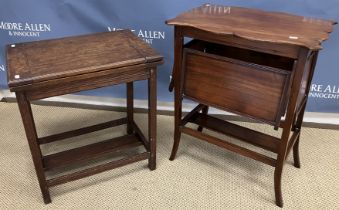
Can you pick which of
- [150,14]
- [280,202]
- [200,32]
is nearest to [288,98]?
[200,32]

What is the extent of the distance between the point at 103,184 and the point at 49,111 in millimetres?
840

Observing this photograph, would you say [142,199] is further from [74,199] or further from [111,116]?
[111,116]

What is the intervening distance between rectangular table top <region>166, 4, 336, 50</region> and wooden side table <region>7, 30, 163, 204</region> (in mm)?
240

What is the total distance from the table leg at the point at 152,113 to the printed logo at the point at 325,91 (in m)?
0.98

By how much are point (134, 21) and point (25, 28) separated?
0.68m

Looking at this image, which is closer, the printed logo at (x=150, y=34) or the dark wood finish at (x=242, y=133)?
the dark wood finish at (x=242, y=133)

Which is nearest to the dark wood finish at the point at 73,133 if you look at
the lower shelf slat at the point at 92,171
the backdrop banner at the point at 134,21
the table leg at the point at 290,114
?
the lower shelf slat at the point at 92,171

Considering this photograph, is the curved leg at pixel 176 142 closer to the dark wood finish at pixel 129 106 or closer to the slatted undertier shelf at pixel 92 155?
the slatted undertier shelf at pixel 92 155

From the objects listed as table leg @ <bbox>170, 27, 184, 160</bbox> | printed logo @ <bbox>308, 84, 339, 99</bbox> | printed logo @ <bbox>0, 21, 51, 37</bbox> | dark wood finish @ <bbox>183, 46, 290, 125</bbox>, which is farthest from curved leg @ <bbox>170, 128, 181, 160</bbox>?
printed logo @ <bbox>0, 21, 51, 37</bbox>

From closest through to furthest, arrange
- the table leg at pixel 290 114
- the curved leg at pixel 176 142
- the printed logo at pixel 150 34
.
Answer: the table leg at pixel 290 114 < the curved leg at pixel 176 142 < the printed logo at pixel 150 34

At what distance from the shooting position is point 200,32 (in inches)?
52.1

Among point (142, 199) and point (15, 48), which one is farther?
point (142, 199)

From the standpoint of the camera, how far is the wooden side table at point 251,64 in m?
1.20

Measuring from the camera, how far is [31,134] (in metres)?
1.32
